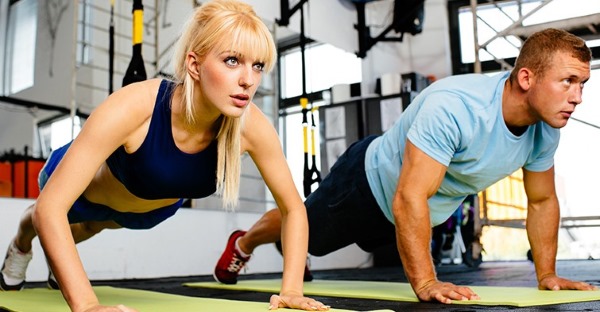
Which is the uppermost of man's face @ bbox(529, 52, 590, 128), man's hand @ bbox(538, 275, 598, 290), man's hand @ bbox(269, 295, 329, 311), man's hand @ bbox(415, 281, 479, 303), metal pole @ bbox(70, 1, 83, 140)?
metal pole @ bbox(70, 1, 83, 140)

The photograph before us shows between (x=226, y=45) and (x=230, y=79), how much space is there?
73 mm

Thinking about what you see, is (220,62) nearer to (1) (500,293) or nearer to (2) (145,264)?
(1) (500,293)

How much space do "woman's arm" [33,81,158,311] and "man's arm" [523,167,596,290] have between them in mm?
1285

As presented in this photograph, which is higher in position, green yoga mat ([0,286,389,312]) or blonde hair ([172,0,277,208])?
blonde hair ([172,0,277,208])

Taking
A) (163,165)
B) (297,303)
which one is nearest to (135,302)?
(163,165)

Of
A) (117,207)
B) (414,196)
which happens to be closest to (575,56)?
(414,196)

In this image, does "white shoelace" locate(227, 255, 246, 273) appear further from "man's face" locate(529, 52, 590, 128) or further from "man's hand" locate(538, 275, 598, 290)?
"man's face" locate(529, 52, 590, 128)

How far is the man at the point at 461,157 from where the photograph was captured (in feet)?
5.59

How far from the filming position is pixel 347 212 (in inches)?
85.7

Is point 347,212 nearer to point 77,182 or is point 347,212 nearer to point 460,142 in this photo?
point 460,142

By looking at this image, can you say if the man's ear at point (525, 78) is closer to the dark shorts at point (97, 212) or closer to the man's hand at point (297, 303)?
the man's hand at point (297, 303)

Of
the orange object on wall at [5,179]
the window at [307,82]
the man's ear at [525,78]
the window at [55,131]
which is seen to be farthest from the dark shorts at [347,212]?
the window at [307,82]

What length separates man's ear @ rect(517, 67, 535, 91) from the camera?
1.77 metres

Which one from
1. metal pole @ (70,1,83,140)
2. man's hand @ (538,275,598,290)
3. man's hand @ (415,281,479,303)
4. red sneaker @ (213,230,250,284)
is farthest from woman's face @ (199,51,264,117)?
metal pole @ (70,1,83,140)
